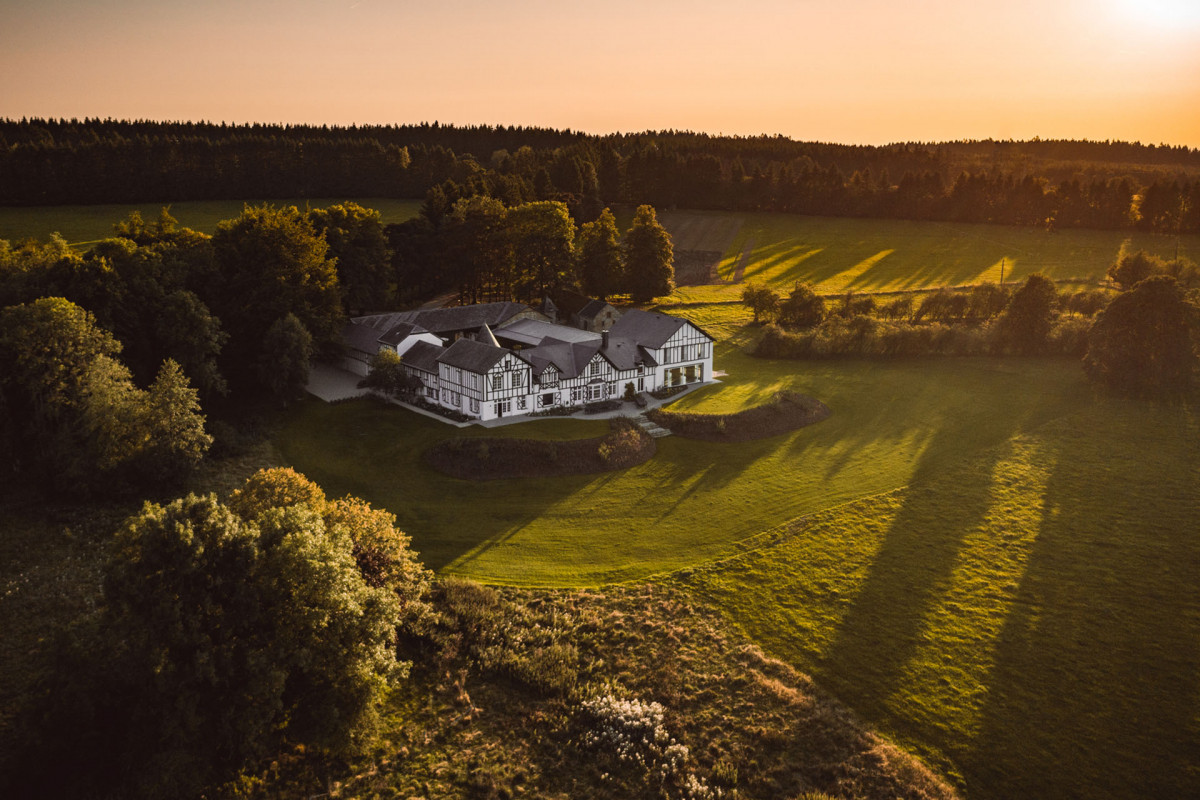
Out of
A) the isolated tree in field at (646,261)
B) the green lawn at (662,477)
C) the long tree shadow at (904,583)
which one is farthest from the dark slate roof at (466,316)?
the long tree shadow at (904,583)

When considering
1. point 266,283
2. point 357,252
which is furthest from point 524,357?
point 357,252

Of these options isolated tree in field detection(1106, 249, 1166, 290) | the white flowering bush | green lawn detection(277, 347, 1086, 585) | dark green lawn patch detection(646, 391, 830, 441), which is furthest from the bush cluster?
the white flowering bush

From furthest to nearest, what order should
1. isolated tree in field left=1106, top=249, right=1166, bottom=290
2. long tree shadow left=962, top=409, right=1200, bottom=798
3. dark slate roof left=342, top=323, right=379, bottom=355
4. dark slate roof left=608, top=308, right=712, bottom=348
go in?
isolated tree in field left=1106, top=249, right=1166, bottom=290, dark slate roof left=342, top=323, right=379, bottom=355, dark slate roof left=608, top=308, right=712, bottom=348, long tree shadow left=962, top=409, right=1200, bottom=798

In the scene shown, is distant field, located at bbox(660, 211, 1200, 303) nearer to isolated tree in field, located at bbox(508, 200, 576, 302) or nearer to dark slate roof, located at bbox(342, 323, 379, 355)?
isolated tree in field, located at bbox(508, 200, 576, 302)

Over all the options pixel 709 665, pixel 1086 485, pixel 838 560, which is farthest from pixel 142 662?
pixel 1086 485

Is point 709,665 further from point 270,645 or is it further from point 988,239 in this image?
point 988,239
